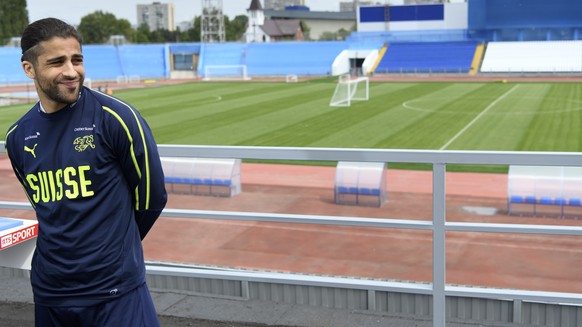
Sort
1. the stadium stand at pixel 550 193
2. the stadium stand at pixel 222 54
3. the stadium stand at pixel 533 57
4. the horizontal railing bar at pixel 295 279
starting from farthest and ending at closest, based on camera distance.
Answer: the stadium stand at pixel 222 54, the stadium stand at pixel 533 57, the stadium stand at pixel 550 193, the horizontal railing bar at pixel 295 279

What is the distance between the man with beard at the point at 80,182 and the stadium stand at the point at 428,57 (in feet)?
180

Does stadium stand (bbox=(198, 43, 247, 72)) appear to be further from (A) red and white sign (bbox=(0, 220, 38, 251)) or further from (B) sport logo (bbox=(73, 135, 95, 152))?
(B) sport logo (bbox=(73, 135, 95, 152))

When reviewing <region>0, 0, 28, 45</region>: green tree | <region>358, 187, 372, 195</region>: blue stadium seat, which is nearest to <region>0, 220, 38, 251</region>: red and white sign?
<region>358, 187, 372, 195</region>: blue stadium seat

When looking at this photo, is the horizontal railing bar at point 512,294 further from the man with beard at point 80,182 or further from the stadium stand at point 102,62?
the stadium stand at point 102,62

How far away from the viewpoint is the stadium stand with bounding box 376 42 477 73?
56812 millimetres

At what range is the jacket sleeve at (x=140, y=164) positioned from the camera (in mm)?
2568

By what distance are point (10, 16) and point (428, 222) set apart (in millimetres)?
102622

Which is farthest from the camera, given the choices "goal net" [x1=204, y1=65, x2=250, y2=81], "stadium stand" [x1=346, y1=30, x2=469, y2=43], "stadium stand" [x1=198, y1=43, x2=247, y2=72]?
"stadium stand" [x1=198, y1=43, x2=247, y2=72]

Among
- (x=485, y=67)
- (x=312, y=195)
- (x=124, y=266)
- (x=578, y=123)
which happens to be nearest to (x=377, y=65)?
(x=485, y=67)

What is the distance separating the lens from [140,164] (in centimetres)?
261

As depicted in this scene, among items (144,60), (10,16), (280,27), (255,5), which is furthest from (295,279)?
(280,27)

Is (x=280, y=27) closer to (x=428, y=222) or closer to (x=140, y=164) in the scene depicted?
(x=428, y=222)

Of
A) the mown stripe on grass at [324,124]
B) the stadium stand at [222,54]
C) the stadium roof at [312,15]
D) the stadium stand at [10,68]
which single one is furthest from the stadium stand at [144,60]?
the stadium roof at [312,15]

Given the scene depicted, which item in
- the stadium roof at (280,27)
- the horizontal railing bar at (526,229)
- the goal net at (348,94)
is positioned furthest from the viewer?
the stadium roof at (280,27)
